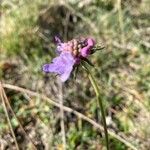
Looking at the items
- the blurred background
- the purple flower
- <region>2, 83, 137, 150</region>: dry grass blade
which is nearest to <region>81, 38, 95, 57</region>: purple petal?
the purple flower

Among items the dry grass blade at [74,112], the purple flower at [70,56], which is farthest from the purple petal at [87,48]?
the dry grass blade at [74,112]

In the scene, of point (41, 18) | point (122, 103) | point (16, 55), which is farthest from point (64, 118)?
point (41, 18)

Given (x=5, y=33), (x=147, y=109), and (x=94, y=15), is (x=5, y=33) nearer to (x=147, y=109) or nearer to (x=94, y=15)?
(x=94, y=15)

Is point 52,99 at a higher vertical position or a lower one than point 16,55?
lower

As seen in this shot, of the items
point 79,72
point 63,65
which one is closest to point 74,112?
point 79,72

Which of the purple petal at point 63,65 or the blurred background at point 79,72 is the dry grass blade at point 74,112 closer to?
the blurred background at point 79,72

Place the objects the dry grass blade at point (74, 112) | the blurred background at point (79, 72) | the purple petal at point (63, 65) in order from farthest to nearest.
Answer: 1. the blurred background at point (79, 72)
2. the dry grass blade at point (74, 112)
3. the purple petal at point (63, 65)
